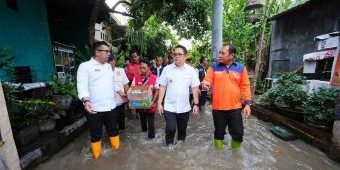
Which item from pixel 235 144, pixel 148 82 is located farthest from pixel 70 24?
pixel 235 144

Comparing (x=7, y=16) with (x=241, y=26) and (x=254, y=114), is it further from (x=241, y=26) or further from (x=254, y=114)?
(x=241, y=26)

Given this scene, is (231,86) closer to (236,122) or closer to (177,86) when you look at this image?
(236,122)

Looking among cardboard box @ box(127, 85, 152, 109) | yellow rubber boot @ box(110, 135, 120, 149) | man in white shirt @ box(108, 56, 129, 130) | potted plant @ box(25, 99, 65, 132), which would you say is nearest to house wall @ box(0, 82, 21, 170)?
potted plant @ box(25, 99, 65, 132)

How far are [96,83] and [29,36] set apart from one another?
4.75m

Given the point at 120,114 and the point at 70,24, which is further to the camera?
the point at 70,24

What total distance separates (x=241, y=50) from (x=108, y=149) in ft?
47.4

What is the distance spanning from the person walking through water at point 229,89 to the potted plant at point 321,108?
2001 millimetres

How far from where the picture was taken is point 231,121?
14.0 feet

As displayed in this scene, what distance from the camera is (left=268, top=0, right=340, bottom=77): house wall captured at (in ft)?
30.2

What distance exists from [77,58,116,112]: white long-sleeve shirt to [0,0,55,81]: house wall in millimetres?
3492

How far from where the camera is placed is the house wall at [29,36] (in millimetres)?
6469

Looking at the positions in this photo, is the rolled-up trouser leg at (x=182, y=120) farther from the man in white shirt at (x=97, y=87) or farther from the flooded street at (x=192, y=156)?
the man in white shirt at (x=97, y=87)

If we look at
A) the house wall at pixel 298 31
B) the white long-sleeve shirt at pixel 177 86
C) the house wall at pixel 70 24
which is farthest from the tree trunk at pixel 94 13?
the house wall at pixel 298 31

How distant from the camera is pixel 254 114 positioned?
7859 mm
